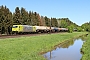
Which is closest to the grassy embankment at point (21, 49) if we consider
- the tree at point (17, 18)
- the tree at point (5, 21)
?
the tree at point (5, 21)

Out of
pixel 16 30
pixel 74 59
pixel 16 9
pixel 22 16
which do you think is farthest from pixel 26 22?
pixel 74 59

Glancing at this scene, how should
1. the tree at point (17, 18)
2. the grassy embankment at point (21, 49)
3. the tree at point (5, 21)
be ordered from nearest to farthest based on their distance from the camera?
the grassy embankment at point (21, 49) < the tree at point (5, 21) < the tree at point (17, 18)

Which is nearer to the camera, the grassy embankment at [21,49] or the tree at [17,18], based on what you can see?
the grassy embankment at [21,49]

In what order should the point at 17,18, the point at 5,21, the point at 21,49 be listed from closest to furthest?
the point at 21,49
the point at 5,21
the point at 17,18

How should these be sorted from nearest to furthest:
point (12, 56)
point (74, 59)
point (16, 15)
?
1. point (12, 56)
2. point (74, 59)
3. point (16, 15)

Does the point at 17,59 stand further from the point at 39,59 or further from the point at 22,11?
the point at 22,11

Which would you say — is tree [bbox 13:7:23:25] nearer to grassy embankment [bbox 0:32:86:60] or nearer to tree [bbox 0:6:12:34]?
tree [bbox 0:6:12:34]

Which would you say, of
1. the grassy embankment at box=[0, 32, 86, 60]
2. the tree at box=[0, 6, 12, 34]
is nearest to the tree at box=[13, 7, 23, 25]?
the tree at box=[0, 6, 12, 34]

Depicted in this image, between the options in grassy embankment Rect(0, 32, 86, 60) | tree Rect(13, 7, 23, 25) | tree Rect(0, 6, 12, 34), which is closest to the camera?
grassy embankment Rect(0, 32, 86, 60)

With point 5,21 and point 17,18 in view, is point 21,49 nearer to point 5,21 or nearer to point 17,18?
point 5,21

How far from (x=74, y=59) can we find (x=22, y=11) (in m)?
60.1

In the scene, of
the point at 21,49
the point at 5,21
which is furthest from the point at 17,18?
the point at 21,49

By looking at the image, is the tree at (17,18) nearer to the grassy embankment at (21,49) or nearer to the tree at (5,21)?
the tree at (5,21)

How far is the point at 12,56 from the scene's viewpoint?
18.5 metres
